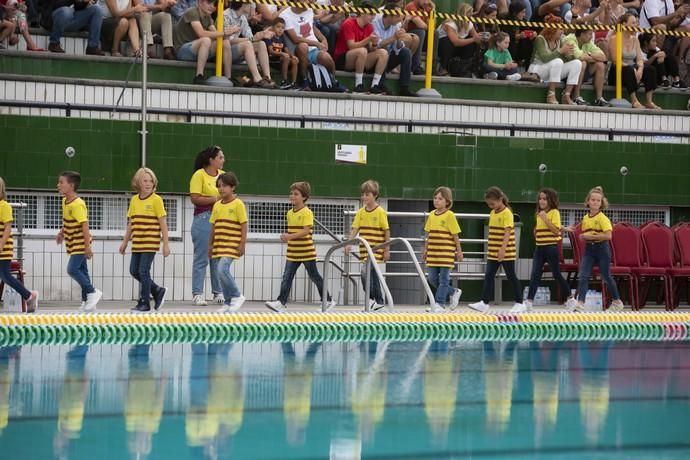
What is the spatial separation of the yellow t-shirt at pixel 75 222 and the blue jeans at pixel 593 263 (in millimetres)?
5702

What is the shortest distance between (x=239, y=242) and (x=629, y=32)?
8.39 meters

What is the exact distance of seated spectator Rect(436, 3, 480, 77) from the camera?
19.3 meters

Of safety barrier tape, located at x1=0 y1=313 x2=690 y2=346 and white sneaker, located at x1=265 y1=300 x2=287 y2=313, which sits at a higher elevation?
white sneaker, located at x1=265 y1=300 x2=287 y2=313

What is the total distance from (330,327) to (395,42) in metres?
6.17

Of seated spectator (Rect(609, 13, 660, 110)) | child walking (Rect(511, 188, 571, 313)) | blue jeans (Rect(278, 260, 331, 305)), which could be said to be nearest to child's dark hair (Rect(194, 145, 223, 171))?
blue jeans (Rect(278, 260, 331, 305))

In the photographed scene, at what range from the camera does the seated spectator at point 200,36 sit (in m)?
17.4

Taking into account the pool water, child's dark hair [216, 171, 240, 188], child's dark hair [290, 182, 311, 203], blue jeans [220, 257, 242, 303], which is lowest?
the pool water

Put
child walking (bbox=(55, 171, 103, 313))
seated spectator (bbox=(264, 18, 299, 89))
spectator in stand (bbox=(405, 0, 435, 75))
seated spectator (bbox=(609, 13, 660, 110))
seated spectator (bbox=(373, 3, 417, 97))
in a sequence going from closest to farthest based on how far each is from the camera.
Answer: child walking (bbox=(55, 171, 103, 313)), seated spectator (bbox=(264, 18, 299, 89)), seated spectator (bbox=(373, 3, 417, 97)), spectator in stand (bbox=(405, 0, 435, 75)), seated spectator (bbox=(609, 13, 660, 110))

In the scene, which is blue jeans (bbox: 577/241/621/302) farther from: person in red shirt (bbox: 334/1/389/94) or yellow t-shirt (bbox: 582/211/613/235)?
person in red shirt (bbox: 334/1/389/94)

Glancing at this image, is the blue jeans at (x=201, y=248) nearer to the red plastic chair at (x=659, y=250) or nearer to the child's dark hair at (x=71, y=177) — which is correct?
the child's dark hair at (x=71, y=177)

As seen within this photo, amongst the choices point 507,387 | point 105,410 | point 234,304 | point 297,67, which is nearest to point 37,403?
point 105,410

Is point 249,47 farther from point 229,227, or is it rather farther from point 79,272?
point 79,272

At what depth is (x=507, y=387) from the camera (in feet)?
32.7

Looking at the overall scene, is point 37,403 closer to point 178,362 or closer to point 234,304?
point 178,362
